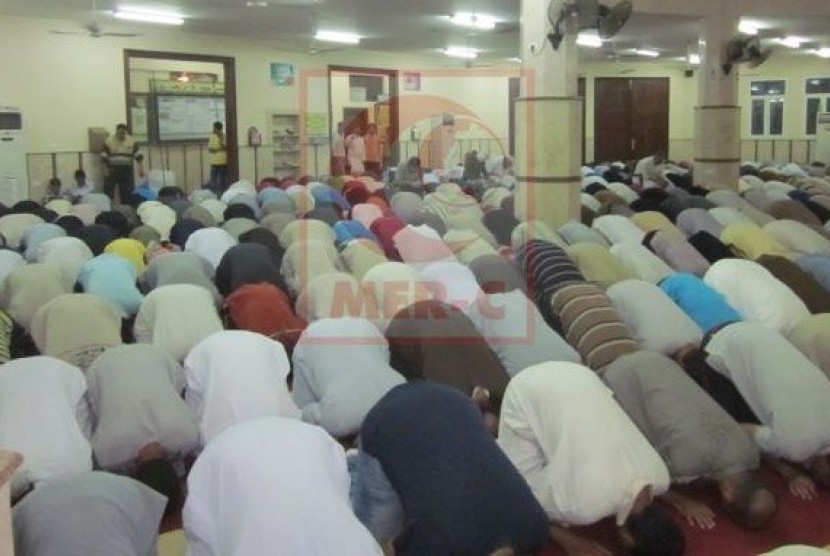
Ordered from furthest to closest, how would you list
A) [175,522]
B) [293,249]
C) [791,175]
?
[791,175] < [293,249] < [175,522]

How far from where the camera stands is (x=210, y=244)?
241 inches

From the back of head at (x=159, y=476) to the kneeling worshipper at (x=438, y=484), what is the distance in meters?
0.88

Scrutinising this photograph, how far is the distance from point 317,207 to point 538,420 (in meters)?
5.16

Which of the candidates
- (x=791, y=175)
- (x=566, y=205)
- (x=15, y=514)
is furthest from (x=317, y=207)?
(x=791, y=175)

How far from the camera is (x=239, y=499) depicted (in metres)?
2.31

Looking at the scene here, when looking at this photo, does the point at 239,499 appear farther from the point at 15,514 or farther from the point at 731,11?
the point at 731,11

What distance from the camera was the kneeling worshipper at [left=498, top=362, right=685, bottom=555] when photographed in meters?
2.88

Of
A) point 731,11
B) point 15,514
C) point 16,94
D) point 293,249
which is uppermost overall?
point 731,11

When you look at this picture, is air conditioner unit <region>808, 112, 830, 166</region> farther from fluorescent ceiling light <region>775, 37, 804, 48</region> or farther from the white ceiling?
the white ceiling

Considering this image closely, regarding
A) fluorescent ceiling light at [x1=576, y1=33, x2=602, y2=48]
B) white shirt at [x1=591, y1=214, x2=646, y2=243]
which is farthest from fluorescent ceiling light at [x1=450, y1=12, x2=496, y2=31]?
white shirt at [x1=591, y1=214, x2=646, y2=243]

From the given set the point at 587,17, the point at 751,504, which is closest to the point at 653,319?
the point at 751,504

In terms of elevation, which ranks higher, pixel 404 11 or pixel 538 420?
pixel 404 11

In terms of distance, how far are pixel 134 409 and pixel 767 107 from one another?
1780 centimetres

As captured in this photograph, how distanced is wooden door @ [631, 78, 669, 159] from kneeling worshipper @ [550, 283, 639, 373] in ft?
49.9
